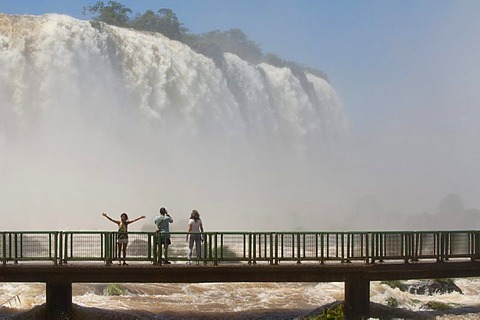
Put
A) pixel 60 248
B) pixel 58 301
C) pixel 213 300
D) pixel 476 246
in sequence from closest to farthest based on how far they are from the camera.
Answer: pixel 60 248 < pixel 58 301 < pixel 476 246 < pixel 213 300

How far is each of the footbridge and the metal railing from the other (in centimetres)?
2

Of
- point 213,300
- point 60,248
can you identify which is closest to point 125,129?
point 213,300

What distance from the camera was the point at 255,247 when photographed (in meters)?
19.1

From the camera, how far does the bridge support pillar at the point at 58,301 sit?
18.7m

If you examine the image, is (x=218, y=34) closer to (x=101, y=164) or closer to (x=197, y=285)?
(x=101, y=164)

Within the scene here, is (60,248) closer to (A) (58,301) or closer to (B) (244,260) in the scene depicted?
(A) (58,301)

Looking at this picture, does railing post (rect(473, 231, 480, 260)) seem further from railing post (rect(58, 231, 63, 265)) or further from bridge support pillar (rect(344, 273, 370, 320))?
railing post (rect(58, 231, 63, 265))

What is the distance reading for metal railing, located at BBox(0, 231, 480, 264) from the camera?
18797 mm

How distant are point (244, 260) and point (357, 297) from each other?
292 centimetres

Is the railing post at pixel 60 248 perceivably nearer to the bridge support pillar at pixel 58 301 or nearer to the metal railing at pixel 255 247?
the metal railing at pixel 255 247

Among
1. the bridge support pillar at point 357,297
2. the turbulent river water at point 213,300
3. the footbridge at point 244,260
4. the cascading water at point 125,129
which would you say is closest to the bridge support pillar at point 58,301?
the footbridge at point 244,260

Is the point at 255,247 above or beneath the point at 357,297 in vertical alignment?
above

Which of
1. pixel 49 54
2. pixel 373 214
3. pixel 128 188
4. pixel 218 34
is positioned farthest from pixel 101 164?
pixel 218 34

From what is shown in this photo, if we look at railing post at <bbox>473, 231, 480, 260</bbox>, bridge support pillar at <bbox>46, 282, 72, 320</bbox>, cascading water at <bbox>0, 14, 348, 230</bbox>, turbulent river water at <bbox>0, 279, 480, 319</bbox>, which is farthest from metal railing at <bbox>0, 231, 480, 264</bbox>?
cascading water at <bbox>0, 14, 348, 230</bbox>
